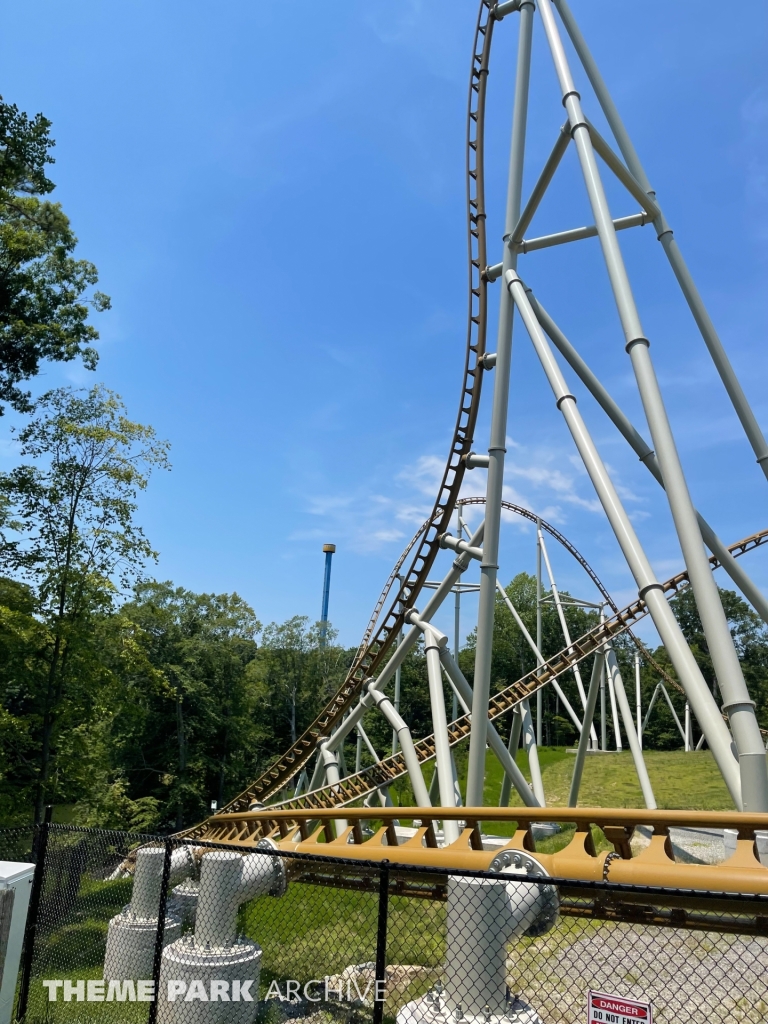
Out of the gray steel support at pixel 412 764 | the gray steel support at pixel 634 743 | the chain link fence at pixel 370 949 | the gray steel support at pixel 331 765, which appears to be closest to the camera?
the chain link fence at pixel 370 949

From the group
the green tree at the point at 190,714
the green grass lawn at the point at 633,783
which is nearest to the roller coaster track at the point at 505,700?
the green grass lawn at the point at 633,783

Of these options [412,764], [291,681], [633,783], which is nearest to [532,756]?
[412,764]

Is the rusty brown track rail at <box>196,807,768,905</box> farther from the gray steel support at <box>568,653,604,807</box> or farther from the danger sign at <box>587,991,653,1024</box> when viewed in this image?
the gray steel support at <box>568,653,604,807</box>

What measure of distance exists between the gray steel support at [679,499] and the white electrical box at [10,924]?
16.7 ft

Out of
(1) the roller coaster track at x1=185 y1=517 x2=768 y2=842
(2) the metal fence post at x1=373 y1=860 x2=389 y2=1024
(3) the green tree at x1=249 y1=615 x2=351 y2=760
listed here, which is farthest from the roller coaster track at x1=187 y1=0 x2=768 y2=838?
(3) the green tree at x1=249 y1=615 x2=351 y2=760

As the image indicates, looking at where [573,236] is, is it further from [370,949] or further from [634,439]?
[370,949]

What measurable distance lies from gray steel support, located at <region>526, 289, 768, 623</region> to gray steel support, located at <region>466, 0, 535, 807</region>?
0.56m

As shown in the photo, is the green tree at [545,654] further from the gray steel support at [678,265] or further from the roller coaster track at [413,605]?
the gray steel support at [678,265]

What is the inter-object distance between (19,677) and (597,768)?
2040cm

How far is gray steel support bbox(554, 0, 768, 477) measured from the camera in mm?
7070

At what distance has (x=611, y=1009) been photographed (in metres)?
3.06

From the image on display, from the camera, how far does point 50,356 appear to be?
13.7 meters

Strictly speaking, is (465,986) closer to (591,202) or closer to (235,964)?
(235,964)

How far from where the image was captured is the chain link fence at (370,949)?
191 inches
